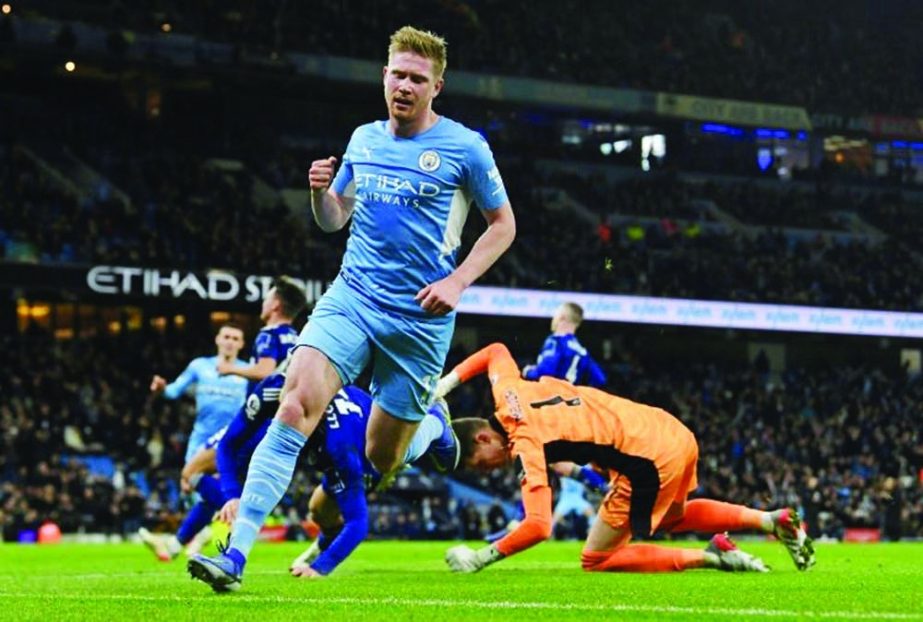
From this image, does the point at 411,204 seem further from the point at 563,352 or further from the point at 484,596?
the point at 563,352

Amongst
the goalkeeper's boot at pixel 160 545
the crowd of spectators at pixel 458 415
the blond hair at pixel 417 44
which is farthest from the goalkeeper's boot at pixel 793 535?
the crowd of spectators at pixel 458 415

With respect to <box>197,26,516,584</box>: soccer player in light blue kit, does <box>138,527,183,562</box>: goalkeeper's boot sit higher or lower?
lower

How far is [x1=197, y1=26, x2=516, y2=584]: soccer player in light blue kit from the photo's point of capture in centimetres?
675

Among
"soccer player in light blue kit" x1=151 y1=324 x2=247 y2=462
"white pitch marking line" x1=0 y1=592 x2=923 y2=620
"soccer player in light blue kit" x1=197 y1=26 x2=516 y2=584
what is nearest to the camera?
"white pitch marking line" x1=0 y1=592 x2=923 y2=620

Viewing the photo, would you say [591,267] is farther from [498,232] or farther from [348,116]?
[498,232]

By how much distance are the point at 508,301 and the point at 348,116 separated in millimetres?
10069

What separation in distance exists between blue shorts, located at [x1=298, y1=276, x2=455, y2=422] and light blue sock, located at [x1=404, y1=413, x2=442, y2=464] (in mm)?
1635

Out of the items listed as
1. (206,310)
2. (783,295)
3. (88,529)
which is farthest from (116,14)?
(783,295)

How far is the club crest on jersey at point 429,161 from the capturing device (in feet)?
23.2

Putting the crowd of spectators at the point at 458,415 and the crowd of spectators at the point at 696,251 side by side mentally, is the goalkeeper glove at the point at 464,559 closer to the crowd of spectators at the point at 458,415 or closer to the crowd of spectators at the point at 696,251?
the crowd of spectators at the point at 458,415

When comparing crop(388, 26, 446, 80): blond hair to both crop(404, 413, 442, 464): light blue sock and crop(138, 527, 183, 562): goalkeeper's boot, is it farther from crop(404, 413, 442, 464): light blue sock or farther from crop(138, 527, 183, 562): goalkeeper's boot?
crop(138, 527, 183, 562): goalkeeper's boot

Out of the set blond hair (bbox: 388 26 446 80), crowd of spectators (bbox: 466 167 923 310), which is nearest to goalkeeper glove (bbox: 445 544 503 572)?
blond hair (bbox: 388 26 446 80)

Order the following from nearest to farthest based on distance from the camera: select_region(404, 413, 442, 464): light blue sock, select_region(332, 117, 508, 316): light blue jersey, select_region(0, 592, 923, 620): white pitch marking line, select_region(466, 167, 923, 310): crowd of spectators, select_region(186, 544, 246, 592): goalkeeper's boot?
select_region(0, 592, 923, 620): white pitch marking line → select_region(186, 544, 246, 592): goalkeeper's boot → select_region(332, 117, 508, 316): light blue jersey → select_region(404, 413, 442, 464): light blue sock → select_region(466, 167, 923, 310): crowd of spectators

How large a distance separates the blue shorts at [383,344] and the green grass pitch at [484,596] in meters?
0.97
